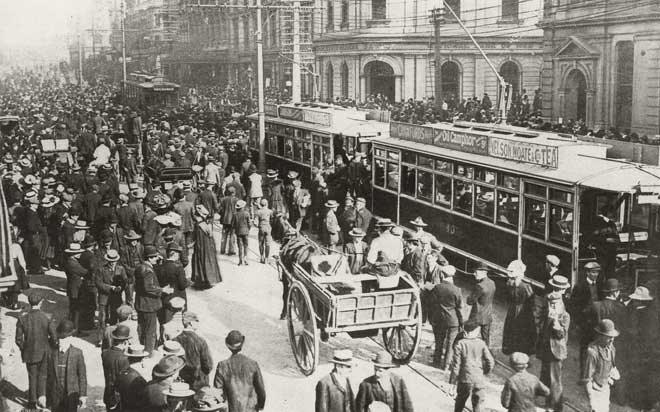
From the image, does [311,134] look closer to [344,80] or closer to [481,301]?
[481,301]

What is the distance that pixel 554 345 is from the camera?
8.20 m

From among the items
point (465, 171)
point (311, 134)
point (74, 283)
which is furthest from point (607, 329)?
point (311, 134)

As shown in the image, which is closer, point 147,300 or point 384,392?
point 384,392

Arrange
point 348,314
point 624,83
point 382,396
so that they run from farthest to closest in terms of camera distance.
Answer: point 624,83 → point 348,314 → point 382,396

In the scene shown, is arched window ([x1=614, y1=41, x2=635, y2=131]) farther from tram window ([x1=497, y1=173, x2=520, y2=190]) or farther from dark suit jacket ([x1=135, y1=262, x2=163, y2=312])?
dark suit jacket ([x1=135, y1=262, x2=163, y2=312])

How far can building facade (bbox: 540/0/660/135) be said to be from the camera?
2408cm

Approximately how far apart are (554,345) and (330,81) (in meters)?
40.2

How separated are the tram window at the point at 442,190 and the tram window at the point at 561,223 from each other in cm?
317

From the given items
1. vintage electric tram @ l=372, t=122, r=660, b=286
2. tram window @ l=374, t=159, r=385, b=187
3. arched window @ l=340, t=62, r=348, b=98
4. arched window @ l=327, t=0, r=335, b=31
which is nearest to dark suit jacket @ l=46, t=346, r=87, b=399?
vintage electric tram @ l=372, t=122, r=660, b=286

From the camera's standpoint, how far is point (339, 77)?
1799 inches

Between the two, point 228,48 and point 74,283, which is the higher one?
point 228,48

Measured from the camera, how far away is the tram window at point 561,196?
10834 millimetres

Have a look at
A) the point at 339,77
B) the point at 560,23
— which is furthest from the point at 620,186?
the point at 339,77

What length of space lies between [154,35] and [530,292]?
57.2 m
